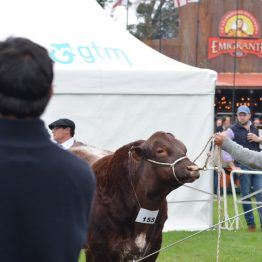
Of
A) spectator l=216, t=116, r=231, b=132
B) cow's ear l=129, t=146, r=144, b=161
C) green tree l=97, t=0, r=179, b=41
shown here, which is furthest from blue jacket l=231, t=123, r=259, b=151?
green tree l=97, t=0, r=179, b=41

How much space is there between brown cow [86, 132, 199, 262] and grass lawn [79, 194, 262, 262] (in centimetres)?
256

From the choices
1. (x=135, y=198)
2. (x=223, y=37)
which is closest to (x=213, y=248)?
(x=135, y=198)

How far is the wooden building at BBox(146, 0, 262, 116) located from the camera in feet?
97.0

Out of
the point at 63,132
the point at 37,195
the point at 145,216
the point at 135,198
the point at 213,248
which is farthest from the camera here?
the point at 213,248

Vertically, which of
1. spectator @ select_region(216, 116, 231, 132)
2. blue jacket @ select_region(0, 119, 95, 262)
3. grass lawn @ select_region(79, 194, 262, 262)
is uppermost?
blue jacket @ select_region(0, 119, 95, 262)

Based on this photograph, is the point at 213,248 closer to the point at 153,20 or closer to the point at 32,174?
the point at 32,174

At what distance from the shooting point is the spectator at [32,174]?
2453 millimetres

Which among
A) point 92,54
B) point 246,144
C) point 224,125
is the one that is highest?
point 92,54

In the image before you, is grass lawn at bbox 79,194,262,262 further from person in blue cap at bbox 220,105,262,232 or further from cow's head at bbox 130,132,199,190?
cow's head at bbox 130,132,199,190

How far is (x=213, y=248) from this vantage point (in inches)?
406

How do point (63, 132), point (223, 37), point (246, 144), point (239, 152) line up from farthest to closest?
point (223, 37), point (246, 144), point (63, 132), point (239, 152)

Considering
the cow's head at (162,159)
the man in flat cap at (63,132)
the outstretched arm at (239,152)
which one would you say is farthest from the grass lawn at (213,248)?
the outstretched arm at (239,152)

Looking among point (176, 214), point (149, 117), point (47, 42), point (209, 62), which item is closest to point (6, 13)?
point (47, 42)

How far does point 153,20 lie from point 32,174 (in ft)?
132
